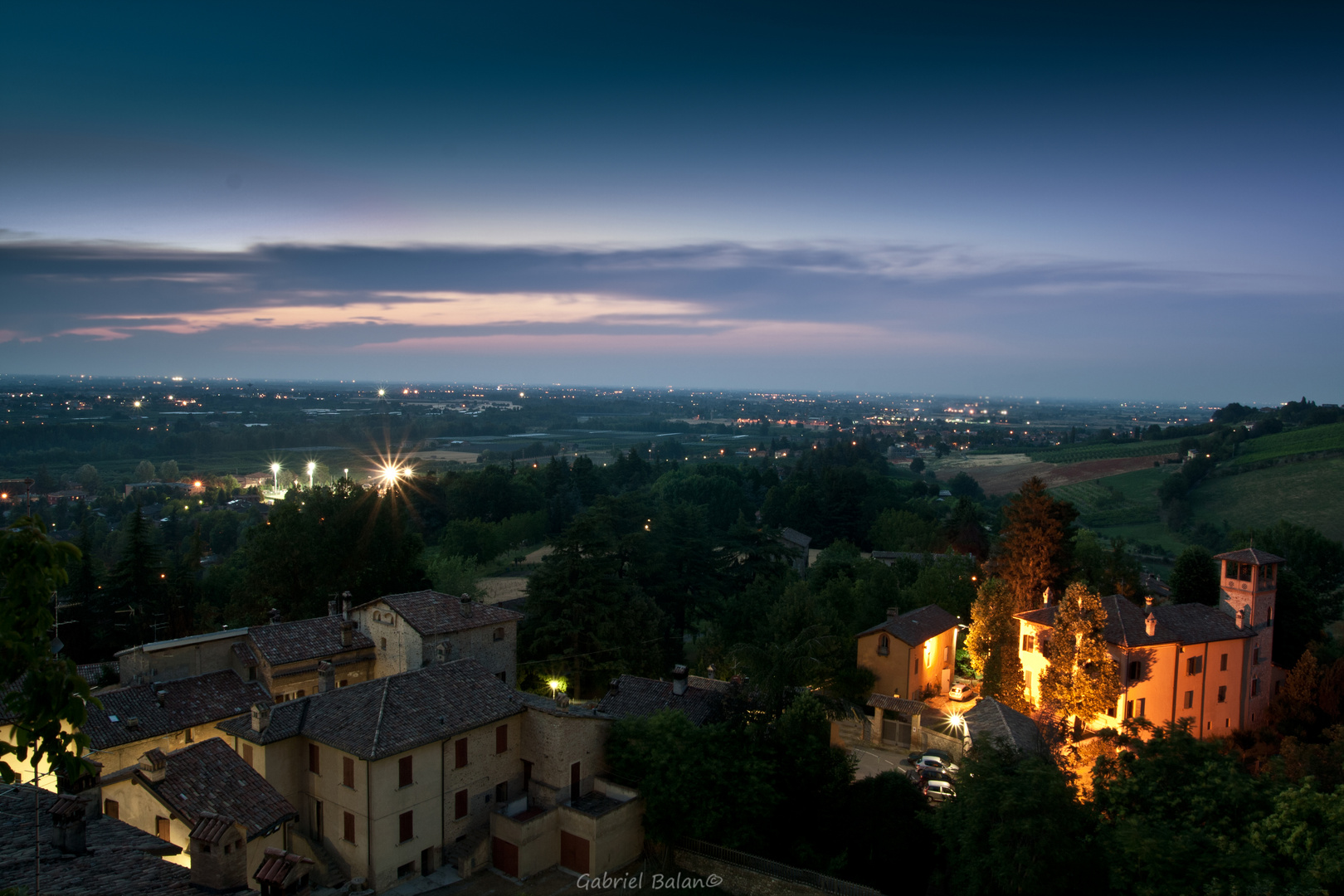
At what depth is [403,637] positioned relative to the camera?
29500 millimetres

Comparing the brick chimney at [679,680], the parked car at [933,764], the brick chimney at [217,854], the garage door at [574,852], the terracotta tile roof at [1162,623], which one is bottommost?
the garage door at [574,852]

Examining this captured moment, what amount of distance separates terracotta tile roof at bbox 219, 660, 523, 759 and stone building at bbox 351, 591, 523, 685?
167 inches

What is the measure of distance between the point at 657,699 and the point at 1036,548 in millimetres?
19317

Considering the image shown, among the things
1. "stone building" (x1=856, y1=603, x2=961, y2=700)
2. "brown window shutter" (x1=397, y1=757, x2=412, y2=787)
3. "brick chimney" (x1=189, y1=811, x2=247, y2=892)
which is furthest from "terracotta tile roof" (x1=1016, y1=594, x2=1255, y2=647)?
"brick chimney" (x1=189, y1=811, x2=247, y2=892)

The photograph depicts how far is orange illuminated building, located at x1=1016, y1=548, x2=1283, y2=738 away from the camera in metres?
31.1

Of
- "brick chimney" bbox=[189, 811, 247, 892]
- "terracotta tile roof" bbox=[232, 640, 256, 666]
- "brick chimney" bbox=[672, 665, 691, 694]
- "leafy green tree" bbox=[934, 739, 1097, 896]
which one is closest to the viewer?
"brick chimney" bbox=[189, 811, 247, 892]

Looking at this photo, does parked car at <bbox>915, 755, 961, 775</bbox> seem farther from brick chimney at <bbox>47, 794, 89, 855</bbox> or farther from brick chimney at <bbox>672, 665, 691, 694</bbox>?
brick chimney at <bbox>47, 794, 89, 855</bbox>

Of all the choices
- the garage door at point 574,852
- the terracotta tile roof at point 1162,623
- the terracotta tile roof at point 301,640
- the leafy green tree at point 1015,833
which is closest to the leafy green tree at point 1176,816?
the leafy green tree at point 1015,833

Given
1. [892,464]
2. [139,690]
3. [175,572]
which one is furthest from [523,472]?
[892,464]

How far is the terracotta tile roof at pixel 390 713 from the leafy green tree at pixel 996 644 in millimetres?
20224

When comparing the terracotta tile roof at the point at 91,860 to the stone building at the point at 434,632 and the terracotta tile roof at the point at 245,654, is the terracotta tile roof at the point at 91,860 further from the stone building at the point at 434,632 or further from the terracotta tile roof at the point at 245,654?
the stone building at the point at 434,632

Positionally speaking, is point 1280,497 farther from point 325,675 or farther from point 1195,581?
point 325,675

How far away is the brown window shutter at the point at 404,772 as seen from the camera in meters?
21.4

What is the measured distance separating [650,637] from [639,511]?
884 inches
